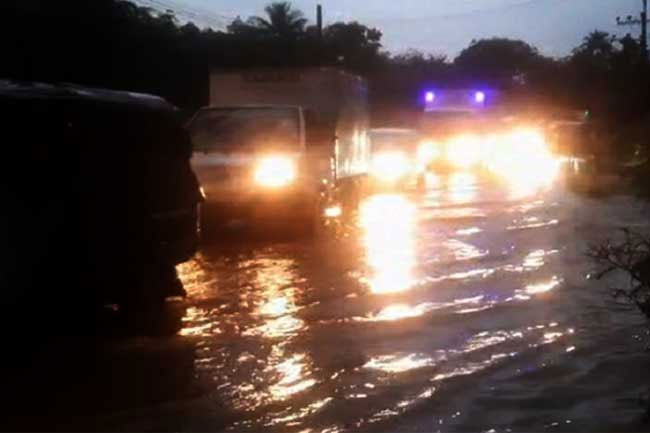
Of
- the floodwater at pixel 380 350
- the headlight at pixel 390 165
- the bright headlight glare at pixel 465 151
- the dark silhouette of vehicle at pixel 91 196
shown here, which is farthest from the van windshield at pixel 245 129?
the bright headlight glare at pixel 465 151

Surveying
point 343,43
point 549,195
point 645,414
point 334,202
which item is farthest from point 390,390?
point 343,43

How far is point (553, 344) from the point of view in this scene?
12.0 m

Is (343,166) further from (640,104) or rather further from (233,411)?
(233,411)

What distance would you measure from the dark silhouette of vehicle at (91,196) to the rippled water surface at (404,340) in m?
0.84

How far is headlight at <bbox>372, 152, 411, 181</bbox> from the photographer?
4041 centimetres

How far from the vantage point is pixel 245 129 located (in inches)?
877

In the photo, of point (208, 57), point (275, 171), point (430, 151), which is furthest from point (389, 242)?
point (430, 151)

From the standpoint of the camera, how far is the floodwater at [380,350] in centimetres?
927

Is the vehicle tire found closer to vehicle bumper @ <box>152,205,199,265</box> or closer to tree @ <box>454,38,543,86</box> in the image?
vehicle bumper @ <box>152,205,199,265</box>

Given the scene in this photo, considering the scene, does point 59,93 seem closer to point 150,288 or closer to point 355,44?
point 150,288

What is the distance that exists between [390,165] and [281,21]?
27.5m

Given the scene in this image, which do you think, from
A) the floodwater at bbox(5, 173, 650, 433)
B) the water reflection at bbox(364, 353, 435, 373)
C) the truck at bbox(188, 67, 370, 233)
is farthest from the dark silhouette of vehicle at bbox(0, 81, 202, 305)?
the truck at bbox(188, 67, 370, 233)

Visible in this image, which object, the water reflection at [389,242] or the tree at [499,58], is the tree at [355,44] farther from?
the water reflection at [389,242]

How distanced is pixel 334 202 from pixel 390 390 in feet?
50.2
